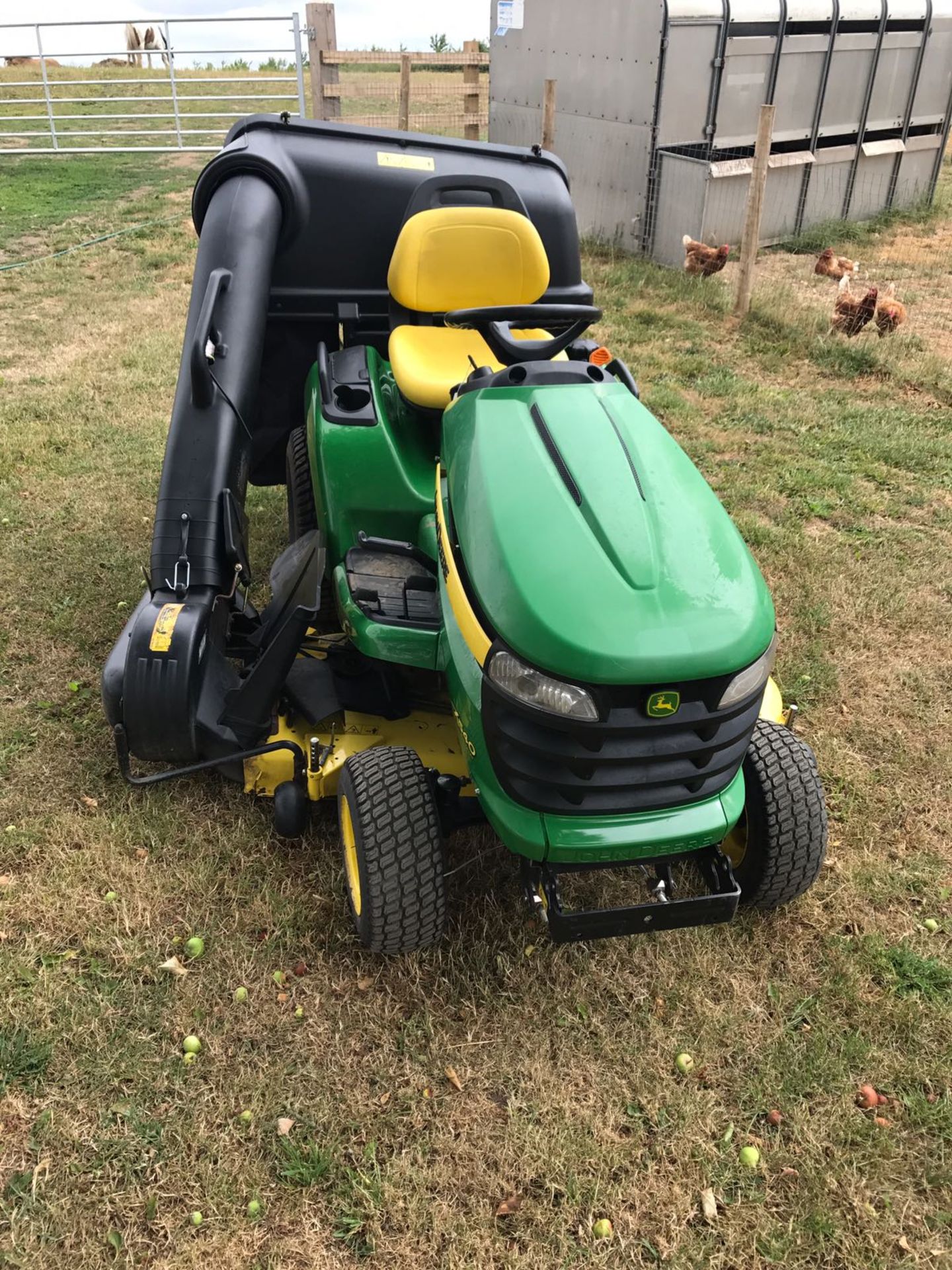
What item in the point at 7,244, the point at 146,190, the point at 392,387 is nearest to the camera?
the point at 392,387

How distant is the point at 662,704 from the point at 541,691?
0.76 feet

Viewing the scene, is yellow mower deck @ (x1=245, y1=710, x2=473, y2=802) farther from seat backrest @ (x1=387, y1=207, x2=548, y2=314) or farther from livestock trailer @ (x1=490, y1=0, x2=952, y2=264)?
livestock trailer @ (x1=490, y1=0, x2=952, y2=264)

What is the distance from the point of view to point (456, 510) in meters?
2.28

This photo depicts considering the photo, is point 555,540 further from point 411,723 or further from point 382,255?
point 382,255

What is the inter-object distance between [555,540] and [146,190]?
431 inches

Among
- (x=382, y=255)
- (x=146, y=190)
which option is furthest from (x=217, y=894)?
(x=146, y=190)

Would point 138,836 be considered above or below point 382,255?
below

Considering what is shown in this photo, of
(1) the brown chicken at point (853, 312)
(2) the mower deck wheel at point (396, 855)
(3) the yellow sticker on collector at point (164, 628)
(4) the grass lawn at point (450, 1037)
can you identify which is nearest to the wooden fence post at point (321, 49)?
(1) the brown chicken at point (853, 312)

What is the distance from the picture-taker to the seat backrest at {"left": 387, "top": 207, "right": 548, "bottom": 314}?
3240 millimetres

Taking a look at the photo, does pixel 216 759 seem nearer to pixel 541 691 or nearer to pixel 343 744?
pixel 343 744

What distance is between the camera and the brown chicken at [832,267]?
27.5ft

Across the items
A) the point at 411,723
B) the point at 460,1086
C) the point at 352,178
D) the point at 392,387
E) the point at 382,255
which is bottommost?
the point at 460,1086

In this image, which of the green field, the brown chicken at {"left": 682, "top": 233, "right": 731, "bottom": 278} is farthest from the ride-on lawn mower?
the green field

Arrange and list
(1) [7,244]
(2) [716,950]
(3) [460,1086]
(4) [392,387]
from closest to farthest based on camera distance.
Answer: (3) [460,1086] → (2) [716,950] → (4) [392,387] → (1) [7,244]
